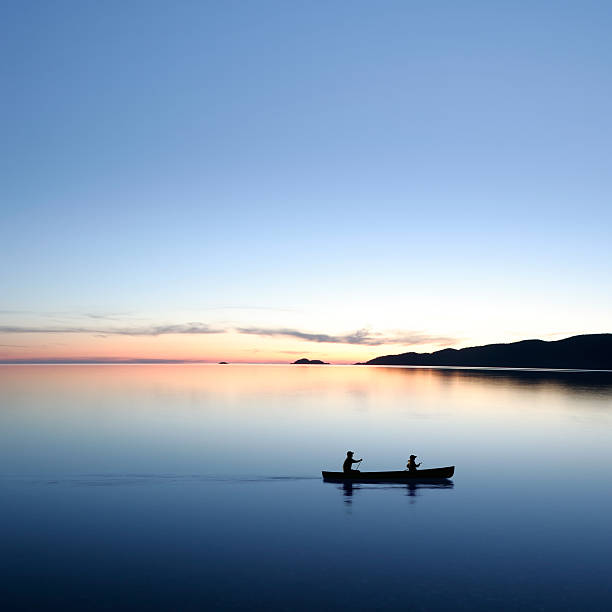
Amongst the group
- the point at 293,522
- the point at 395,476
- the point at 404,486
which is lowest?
the point at 404,486

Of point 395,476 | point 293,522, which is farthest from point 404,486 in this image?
point 293,522

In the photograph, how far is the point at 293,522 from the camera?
3344 cm

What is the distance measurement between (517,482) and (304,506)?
21.8 m

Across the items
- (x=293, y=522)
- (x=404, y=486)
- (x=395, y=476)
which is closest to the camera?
(x=293, y=522)

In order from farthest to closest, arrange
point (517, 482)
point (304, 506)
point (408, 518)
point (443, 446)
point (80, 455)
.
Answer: point (443, 446) → point (80, 455) → point (517, 482) → point (304, 506) → point (408, 518)

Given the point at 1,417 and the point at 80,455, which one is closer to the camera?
the point at 80,455

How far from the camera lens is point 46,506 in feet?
120

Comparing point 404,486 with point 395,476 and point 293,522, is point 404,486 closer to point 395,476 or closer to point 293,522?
point 395,476

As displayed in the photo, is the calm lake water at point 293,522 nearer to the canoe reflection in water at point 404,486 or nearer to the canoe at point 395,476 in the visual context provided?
the canoe reflection in water at point 404,486

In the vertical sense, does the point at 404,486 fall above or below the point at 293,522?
below

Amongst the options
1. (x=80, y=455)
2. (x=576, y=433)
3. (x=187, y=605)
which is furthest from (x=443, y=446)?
(x=187, y=605)

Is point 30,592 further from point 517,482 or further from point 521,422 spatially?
point 521,422

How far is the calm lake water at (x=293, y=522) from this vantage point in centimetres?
2255

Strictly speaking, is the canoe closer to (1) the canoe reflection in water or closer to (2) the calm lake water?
(1) the canoe reflection in water
